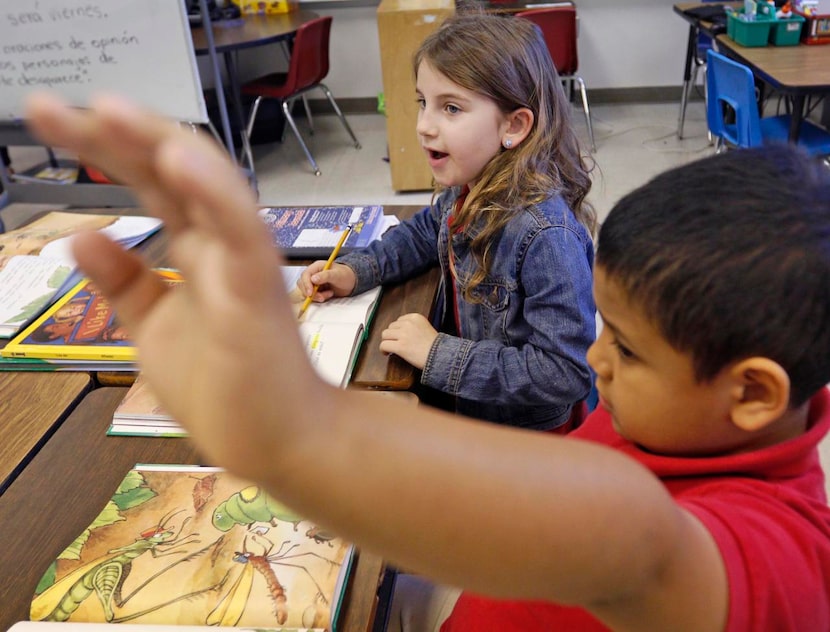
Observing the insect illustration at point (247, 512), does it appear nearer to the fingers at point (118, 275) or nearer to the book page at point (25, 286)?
the fingers at point (118, 275)

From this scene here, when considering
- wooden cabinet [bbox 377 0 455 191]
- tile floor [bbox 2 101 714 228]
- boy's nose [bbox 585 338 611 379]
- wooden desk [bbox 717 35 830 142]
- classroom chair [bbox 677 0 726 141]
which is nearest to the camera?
boy's nose [bbox 585 338 611 379]

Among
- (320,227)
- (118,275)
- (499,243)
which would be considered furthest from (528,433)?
(320,227)

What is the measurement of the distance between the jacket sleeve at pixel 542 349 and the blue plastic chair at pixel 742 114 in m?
1.84

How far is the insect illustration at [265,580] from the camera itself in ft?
2.17

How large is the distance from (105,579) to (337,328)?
19.9 inches

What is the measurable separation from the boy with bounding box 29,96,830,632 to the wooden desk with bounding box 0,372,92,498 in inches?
29.2

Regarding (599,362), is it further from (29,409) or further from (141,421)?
(29,409)

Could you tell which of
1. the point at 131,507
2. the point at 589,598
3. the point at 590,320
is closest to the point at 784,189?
the point at 589,598

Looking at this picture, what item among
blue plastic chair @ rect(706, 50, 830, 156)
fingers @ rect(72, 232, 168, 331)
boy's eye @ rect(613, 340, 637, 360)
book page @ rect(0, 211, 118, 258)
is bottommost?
blue plastic chair @ rect(706, 50, 830, 156)

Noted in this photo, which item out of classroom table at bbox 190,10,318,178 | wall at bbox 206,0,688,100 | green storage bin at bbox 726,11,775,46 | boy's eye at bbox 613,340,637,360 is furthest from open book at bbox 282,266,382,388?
wall at bbox 206,0,688,100

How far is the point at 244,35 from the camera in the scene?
3.88m

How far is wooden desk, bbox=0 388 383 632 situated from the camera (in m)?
0.71

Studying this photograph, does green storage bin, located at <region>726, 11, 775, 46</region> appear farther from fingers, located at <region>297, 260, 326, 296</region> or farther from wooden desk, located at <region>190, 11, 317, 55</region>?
fingers, located at <region>297, 260, 326, 296</region>

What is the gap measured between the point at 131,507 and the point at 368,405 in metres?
0.63
